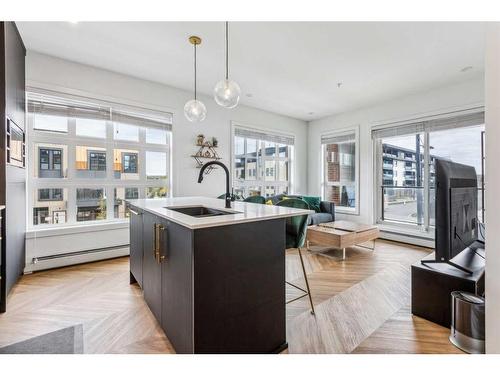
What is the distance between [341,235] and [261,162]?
Result: 2656 mm

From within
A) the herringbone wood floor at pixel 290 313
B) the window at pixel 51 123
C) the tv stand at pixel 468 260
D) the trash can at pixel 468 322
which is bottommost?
the herringbone wood floor at pixel 290 313

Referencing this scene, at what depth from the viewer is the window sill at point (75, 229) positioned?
3.09 meters

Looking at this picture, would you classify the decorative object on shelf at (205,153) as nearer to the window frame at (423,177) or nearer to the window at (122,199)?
the window at (122,199)

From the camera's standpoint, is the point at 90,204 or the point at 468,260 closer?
the point at 468,260

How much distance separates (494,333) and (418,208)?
4071 millimetres

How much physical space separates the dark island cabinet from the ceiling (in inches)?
83.8

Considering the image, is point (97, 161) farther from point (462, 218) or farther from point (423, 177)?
point (423, 177)

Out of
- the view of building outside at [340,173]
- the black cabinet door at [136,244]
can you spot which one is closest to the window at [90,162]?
the black cabinet door at [136,244]

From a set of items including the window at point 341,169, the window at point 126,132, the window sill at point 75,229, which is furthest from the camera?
the window at point 341,169

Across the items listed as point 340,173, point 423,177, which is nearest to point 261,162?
point 340,173

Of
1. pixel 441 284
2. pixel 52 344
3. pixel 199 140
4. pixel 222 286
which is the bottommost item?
pixel 52 344

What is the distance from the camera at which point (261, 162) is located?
562 centimetres

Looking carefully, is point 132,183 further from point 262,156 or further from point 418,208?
point 418,208

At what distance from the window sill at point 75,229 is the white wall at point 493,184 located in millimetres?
3911
